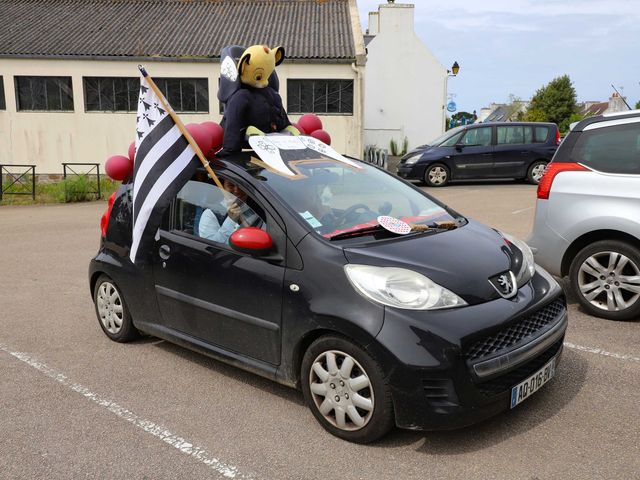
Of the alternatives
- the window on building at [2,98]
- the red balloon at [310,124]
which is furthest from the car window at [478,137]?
the window on building at [2,98]

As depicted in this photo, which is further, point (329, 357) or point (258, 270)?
point (258, 270)

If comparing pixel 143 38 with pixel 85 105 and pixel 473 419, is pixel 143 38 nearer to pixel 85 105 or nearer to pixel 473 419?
pixel 85 105

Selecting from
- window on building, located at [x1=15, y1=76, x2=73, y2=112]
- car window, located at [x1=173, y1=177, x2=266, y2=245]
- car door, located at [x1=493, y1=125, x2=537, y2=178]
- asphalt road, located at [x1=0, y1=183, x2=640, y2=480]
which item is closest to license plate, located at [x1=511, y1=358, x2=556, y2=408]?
asphalt road, located at [x1=0, y1=183, x2=640, y2=480]

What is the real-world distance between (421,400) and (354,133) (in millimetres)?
18403

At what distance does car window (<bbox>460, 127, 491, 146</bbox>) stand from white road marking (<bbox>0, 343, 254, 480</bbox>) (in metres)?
13.7

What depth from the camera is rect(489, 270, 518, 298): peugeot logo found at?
3234 mm

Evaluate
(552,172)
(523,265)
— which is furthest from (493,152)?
(523,265)

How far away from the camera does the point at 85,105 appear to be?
21.1 metres

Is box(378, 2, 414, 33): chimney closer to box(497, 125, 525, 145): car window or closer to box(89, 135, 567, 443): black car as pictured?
box(497, 125, 525, 145): car window

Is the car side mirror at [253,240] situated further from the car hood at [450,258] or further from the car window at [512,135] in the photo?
the car window at [512,135]

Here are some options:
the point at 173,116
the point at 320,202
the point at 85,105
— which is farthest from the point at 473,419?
the point at 85,105

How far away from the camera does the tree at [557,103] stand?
5097 cm

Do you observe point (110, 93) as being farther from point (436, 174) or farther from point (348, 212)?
point (348, 212)

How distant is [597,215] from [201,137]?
324 cm
